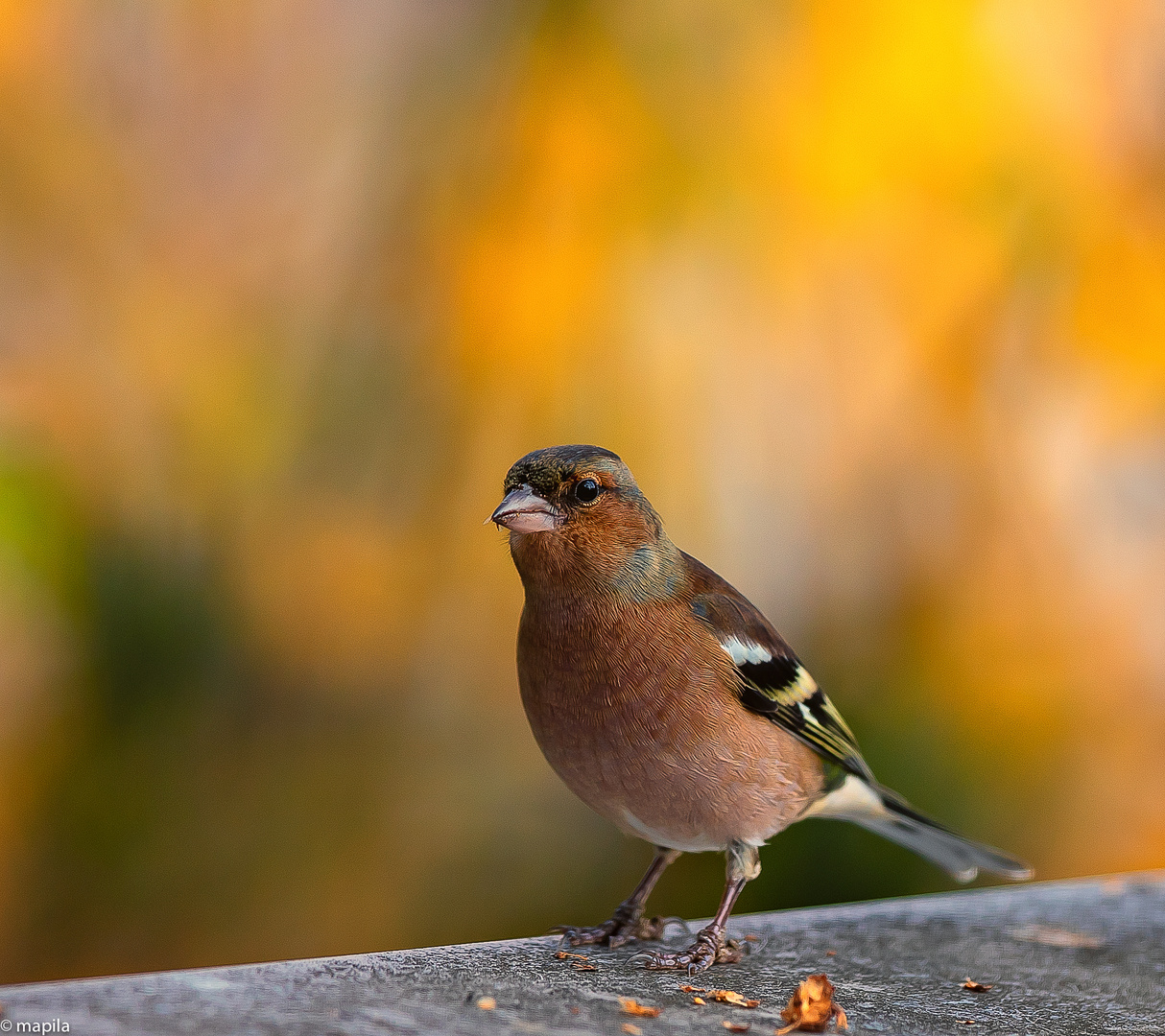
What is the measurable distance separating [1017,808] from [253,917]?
3036mm

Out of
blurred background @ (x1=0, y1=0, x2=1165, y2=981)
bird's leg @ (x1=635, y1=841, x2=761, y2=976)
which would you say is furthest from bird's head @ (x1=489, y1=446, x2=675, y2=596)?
blurred background @ (x1=0, y1=0, x2=1165, y2=981)

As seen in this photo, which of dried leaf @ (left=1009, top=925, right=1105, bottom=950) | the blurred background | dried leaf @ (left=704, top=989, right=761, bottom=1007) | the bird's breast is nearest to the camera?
dried leaf @ (left=704, top=989, right=761, bottom=1007)

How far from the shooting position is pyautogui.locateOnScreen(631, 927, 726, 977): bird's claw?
2.67 meters

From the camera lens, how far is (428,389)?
5105 millimetres

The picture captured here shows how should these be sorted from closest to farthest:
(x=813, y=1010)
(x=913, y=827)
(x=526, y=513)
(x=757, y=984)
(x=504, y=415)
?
(x=813, y=1010) → (x=757, y=984) → (x=526, y=513) → (x=913, y=827) → (x=504, y=415)

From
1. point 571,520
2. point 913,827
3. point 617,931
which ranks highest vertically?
point 571,520

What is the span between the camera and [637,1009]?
229cm

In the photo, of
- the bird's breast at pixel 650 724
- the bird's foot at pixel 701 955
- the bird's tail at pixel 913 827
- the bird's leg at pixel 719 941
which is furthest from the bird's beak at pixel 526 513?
the bird's tail at pixel 913 827

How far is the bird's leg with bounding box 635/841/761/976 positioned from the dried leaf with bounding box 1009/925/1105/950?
868 mm

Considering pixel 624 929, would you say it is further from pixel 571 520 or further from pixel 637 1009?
pixel 571 520

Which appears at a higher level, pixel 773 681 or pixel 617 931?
pixel 773 681

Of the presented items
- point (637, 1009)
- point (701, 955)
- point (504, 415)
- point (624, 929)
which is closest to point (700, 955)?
point (701, 955)

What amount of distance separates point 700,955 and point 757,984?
0.46 ft

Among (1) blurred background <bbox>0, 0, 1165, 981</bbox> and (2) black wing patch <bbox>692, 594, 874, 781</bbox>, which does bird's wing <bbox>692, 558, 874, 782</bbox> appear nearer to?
(2) black wing patch <bbox>692, 594, 874, 781</bbox>
